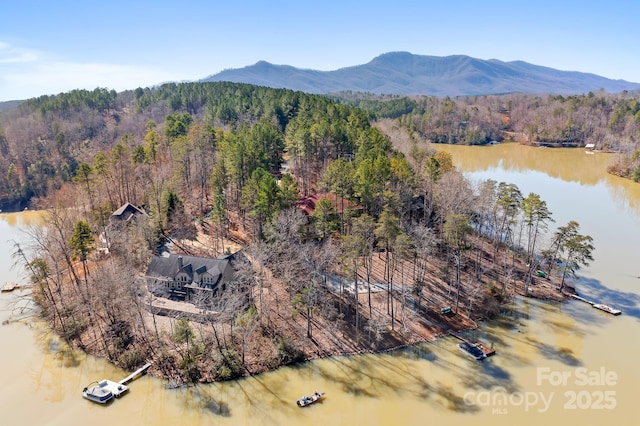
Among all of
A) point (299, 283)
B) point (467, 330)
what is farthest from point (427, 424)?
point (299, 283)

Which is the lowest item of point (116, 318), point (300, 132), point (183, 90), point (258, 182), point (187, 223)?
point (116, 318)

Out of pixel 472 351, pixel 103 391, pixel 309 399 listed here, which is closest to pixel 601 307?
pixel 472 351

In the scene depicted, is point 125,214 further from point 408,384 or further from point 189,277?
point 408,384

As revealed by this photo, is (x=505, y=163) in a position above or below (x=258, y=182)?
below

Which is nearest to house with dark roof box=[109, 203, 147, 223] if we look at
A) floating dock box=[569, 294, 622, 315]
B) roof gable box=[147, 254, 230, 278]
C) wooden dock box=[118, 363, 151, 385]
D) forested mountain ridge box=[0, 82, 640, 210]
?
roof gable box=[147, 254, 230, 278]

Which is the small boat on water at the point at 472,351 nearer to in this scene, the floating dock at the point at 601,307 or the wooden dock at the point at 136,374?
the floating dock at the point at 601,307

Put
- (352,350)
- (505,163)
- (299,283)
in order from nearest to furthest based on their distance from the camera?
(352,350), (299,283), (505,163)

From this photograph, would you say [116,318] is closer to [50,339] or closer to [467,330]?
[50,339]

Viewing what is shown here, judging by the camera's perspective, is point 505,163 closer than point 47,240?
No
